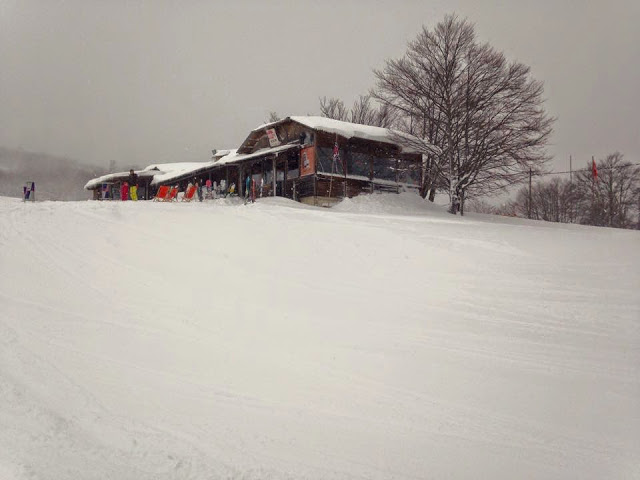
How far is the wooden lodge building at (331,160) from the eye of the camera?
70.1ft

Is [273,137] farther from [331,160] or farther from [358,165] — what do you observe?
[358,165]

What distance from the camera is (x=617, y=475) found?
2.73m

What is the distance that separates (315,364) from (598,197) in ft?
94.1

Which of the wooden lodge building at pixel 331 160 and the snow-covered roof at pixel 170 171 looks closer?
the wooden lodge building at pixel 331 160

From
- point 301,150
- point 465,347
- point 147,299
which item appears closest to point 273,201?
A: point 301,150

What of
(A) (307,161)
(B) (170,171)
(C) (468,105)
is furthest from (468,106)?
(B) (170,171)

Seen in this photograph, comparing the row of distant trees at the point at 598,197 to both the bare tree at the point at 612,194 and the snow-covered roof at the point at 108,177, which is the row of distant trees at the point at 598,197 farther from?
the snow-covered roof at the point at 108,177

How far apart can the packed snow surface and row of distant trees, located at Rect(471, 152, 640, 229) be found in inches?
171

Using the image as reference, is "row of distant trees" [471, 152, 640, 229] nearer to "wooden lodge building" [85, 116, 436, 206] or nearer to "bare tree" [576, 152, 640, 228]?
"bare tree" [576, 152, 640, 228]

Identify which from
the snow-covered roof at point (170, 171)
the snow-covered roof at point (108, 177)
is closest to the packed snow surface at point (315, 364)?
the snow-covered roof at point (170, 171)

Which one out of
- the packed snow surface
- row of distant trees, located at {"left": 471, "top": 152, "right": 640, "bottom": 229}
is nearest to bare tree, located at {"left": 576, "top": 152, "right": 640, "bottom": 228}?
row of distant trees, located at {"left": 471, "top": 152, "right": 640, "bottom": 229}

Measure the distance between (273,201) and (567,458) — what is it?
17588mm

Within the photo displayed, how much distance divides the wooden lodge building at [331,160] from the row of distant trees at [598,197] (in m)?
4.95

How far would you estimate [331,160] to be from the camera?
21.8 m
